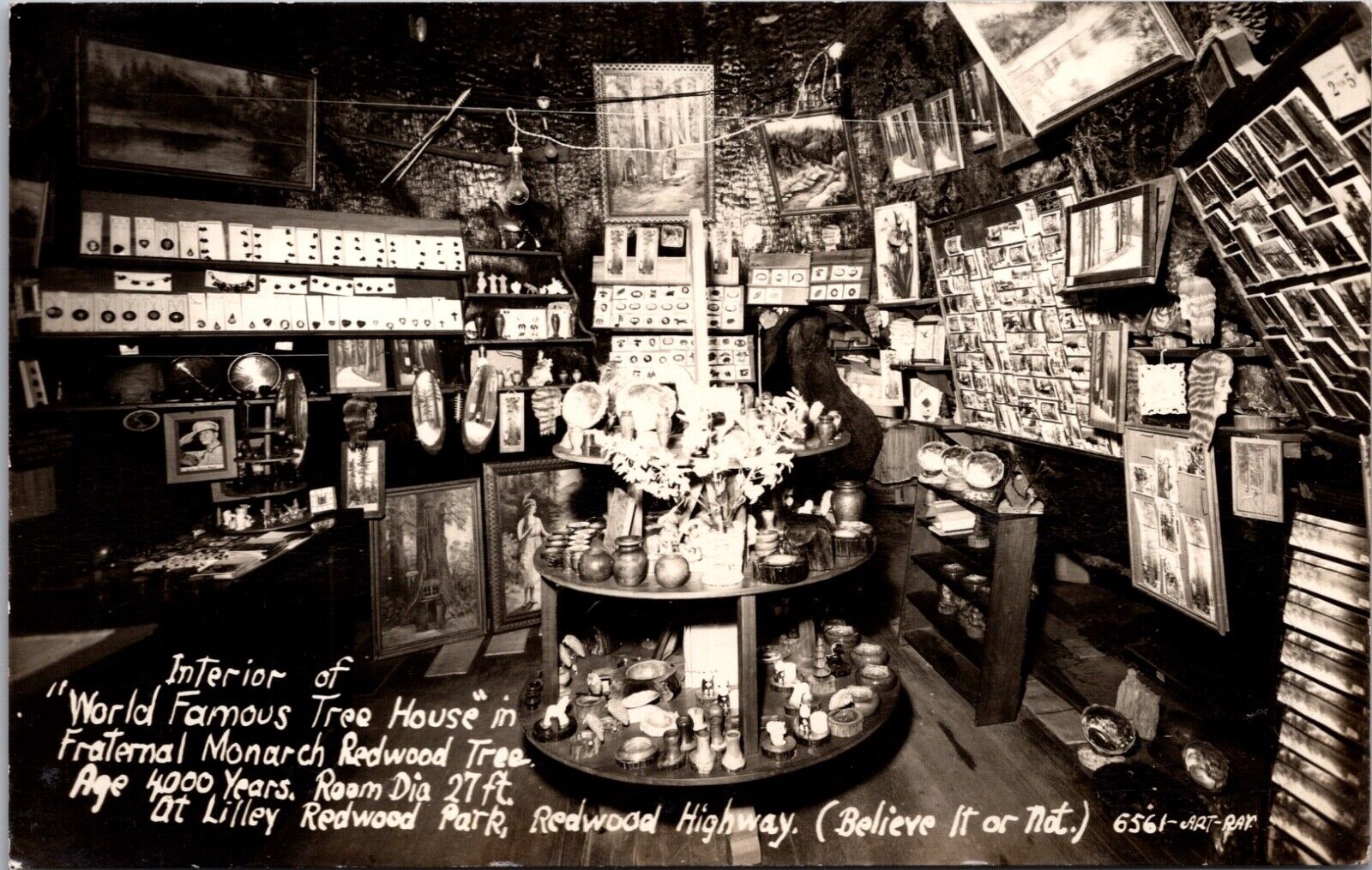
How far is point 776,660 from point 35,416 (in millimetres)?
3197

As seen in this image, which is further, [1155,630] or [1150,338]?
[1155,630]

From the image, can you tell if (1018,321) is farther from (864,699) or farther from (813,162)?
(864,699)

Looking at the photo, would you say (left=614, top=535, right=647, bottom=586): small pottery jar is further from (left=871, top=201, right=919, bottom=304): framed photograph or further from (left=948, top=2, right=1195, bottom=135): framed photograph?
(left=871, top=201, right=919, bottom=304): framed photograph

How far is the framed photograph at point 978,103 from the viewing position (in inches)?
118

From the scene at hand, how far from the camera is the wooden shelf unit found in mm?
3191

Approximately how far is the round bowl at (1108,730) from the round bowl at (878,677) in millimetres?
990

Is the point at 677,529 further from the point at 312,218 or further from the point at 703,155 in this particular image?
the point at 312,218

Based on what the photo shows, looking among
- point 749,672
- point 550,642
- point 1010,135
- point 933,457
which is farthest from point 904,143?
point 550,642

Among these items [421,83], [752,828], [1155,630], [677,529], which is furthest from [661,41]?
[1155,630]

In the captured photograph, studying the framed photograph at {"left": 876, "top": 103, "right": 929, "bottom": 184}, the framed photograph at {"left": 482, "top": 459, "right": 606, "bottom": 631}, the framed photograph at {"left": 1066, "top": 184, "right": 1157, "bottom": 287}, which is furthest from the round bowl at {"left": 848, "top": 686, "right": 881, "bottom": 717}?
the framed photograph at {"left": 876, "top": 103, "right": 929, "bottom": 184}

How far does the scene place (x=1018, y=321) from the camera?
133 inches

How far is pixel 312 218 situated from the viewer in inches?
149

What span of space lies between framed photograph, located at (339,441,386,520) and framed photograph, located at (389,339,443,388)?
0.46 m

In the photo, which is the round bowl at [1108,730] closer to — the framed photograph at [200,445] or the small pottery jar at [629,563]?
the small pottery jar at [629,563]
